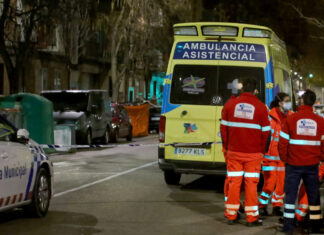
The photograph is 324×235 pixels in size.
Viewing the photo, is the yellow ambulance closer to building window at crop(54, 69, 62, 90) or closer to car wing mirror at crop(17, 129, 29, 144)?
car wing mirror at crop(17, 129, 29, 144)

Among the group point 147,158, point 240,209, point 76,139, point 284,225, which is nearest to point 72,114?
point 76,139

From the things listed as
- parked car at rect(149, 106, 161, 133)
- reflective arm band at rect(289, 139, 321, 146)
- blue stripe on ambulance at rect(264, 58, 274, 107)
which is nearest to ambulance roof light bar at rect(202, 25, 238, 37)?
blue stripe on ambulance at rect(264, 58, 274, 107)

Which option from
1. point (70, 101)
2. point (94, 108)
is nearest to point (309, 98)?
point (94, 108)

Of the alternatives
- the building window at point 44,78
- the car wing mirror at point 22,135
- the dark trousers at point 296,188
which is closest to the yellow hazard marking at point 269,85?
the dark trousers at point 296,188

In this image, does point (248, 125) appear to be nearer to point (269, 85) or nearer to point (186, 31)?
point (269, 85)

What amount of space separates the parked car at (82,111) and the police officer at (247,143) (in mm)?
14545

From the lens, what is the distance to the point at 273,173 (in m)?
9.59

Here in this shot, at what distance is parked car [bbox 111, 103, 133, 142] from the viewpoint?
88.3ft

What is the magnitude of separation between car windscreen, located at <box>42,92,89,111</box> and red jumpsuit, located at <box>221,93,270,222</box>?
15296 millimetres

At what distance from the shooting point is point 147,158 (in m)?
19.3

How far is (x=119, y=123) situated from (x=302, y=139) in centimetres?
1971

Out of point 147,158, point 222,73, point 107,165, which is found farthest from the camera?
point 147,158

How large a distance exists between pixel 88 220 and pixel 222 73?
4.06 meters

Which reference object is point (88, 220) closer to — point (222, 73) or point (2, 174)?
point (2, 174)
